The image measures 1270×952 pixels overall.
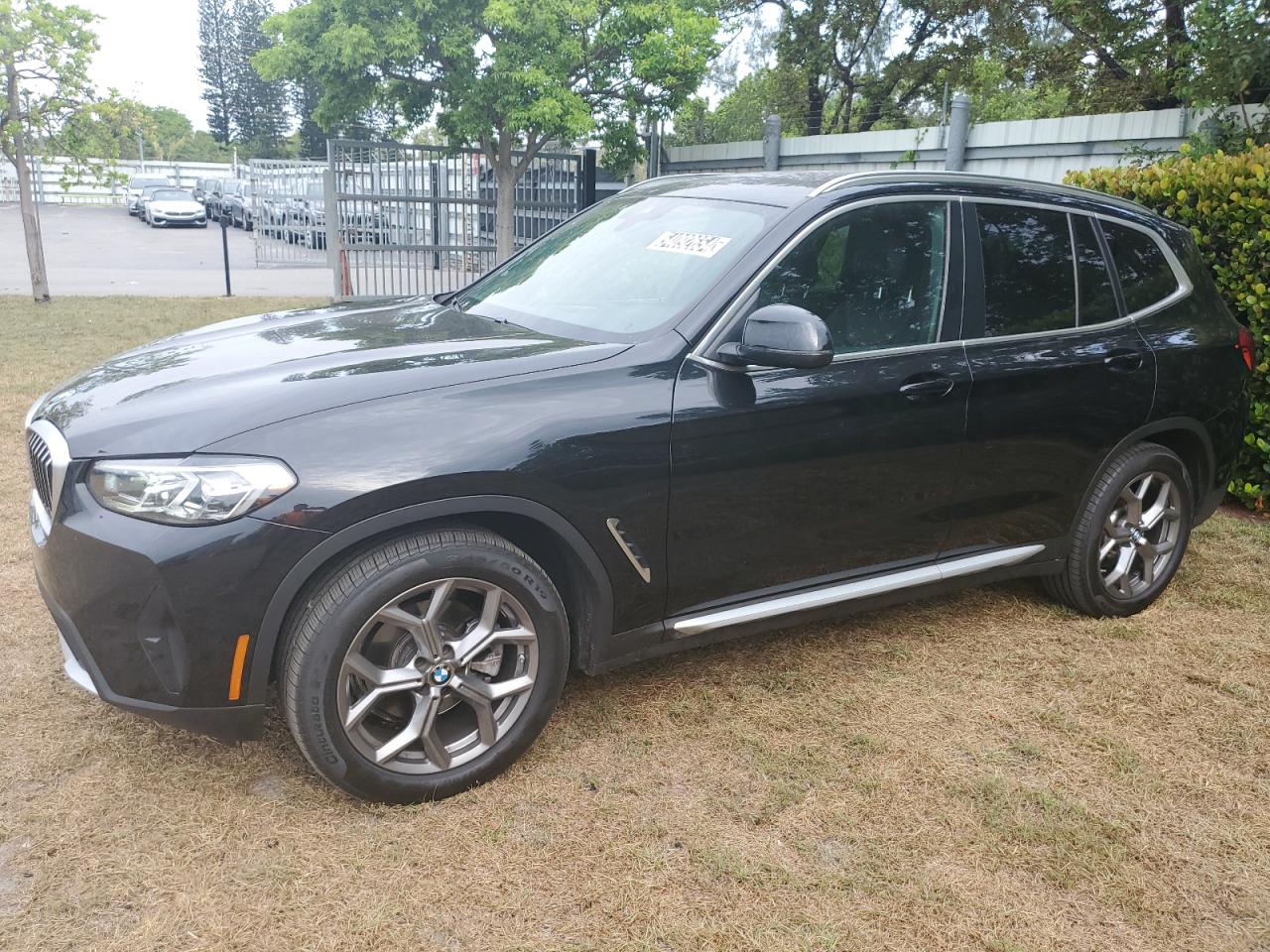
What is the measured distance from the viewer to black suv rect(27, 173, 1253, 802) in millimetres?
2607

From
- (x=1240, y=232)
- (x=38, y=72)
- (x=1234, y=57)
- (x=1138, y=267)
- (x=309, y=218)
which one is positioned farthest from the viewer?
(x=309, y=218)

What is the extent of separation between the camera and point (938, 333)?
3623mm

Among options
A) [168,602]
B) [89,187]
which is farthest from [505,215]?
[89,187]

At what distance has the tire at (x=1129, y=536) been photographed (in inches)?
164

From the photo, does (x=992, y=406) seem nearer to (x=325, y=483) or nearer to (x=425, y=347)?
(x=425, y=347)

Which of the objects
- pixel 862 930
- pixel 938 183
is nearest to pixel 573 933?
pixel 862 930

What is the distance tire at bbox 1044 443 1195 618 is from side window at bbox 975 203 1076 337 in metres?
0.71

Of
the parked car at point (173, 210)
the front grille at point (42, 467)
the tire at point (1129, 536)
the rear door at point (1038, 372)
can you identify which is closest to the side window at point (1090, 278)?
the rear door at point (1038, 372)

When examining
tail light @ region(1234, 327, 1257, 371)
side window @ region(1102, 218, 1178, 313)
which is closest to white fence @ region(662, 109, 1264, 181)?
tail light @ region(1234, 327, 1257, 371)

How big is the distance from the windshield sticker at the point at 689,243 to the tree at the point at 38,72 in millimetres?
11584

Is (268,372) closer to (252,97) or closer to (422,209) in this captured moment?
(422,209)

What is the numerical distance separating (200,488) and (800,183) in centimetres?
223

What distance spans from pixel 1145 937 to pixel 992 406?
1.80m

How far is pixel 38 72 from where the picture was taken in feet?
40.8
